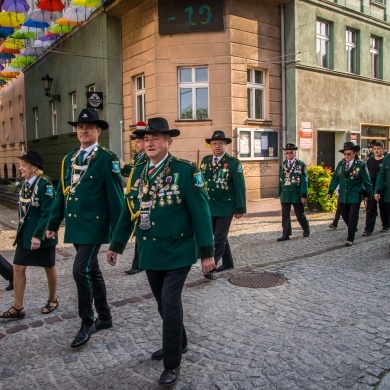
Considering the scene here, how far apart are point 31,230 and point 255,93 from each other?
12455 millimetres

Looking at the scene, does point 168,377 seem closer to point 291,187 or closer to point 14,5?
point 291,187

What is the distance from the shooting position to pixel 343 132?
18.8m

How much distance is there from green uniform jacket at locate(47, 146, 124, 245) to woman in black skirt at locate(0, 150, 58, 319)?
673 mm

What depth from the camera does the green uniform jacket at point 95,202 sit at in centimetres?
434

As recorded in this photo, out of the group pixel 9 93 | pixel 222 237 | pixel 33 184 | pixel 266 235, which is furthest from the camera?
pixel 9 93

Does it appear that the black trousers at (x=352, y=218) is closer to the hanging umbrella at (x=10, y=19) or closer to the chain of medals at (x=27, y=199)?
the chain of medals at (x=27, y=199)

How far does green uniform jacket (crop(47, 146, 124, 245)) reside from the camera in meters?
4.34

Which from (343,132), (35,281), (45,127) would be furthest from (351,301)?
(45,127)

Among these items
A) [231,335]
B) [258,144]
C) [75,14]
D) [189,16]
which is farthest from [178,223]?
[75,14]

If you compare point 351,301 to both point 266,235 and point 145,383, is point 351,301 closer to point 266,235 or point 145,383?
point 145,383

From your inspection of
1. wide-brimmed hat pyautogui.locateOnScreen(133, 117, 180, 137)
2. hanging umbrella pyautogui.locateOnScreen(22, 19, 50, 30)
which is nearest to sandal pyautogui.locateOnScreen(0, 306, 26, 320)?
wide-brimmed hat pyautogui.locateOnScreen(133, 117, 180, 137)

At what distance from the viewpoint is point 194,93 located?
15.7 metres

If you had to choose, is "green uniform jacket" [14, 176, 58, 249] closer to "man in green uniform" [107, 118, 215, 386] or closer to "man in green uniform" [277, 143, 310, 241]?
"man in green uniform" [107, 118, 215, 386]

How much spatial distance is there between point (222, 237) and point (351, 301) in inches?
79.0
